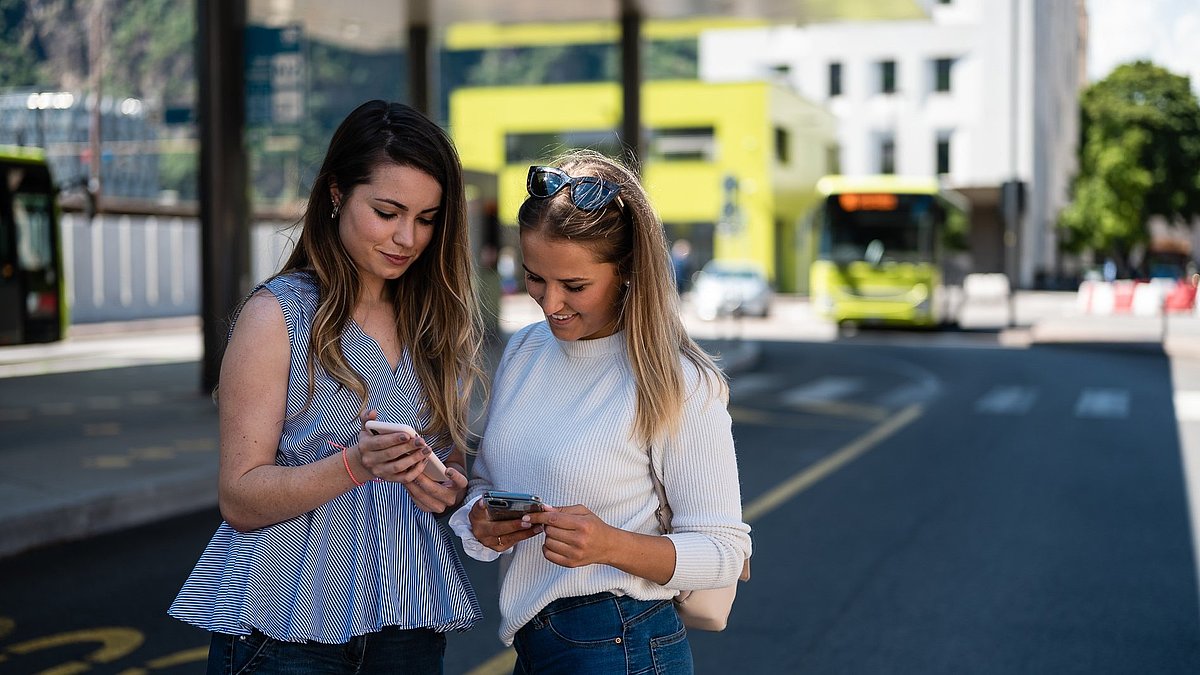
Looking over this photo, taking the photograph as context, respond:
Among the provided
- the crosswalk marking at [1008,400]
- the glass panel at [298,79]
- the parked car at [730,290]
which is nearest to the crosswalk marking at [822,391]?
the crosswalk marking at [1008,400]

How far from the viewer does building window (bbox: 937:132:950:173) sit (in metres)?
60.5

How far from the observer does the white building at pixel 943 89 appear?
58875 mm

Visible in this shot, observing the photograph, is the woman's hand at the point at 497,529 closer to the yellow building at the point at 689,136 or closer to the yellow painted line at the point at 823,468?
the yellow painted line at the point at 823,468

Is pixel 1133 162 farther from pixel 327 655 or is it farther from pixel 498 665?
pixel 327 655

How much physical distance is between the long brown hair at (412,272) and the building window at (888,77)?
61.3 metres

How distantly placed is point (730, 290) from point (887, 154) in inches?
1189

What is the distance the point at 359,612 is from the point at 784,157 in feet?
179

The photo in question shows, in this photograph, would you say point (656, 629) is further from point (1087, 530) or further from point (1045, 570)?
point (1087, 530)

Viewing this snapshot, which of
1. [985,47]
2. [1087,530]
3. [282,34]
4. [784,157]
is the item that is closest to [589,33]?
[282,34]

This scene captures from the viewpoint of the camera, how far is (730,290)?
114ft

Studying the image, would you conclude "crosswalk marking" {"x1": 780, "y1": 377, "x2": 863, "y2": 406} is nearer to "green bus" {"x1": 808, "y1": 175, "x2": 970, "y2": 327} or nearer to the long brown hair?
"green bus" {"x1": 808, "y1": 175, "x2": 970, "y2": 327}

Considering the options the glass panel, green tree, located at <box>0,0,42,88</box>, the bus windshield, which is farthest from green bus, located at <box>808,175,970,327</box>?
green tree, located at <box>0,0,42,88</box>

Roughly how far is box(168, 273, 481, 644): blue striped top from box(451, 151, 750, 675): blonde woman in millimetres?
107

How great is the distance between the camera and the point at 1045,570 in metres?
6.92
